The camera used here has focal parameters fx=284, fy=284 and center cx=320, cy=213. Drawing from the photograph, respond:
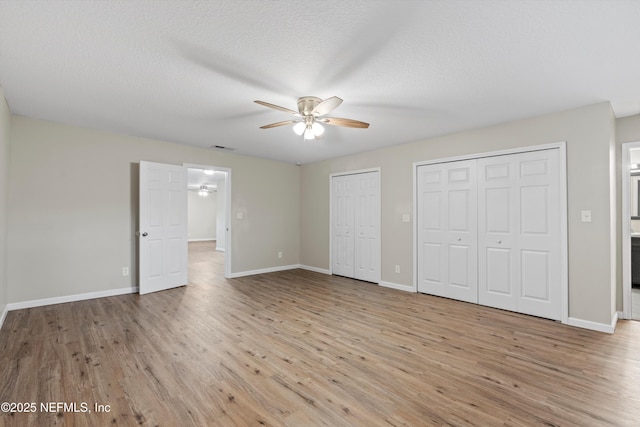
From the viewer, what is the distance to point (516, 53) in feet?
7.23

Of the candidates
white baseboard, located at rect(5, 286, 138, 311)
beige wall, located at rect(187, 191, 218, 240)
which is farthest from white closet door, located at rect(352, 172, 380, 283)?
beige wall, located at rect(187, 191, 218, 240)

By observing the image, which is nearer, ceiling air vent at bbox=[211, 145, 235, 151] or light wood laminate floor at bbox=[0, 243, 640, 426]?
light wood laminate floor at bbox=[0, 243, 640, 426]

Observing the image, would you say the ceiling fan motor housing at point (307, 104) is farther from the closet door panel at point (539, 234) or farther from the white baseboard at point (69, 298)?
the white baseboard at point (69, 298)

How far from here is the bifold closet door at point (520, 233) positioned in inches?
137

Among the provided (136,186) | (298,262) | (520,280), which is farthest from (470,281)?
(136,186)

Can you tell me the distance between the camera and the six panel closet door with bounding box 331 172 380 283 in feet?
17.7

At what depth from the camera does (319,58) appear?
2.28 metres

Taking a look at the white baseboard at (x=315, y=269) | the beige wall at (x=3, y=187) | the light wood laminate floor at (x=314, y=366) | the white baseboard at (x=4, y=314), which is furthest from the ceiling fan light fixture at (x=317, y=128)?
the white baseboard at (x=4, y=314)

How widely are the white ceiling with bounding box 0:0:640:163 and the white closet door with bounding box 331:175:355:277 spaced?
2392 mm

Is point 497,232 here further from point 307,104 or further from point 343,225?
point 307,104

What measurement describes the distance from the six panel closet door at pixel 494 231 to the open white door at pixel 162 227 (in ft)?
13.6

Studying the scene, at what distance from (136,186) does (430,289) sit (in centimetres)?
510

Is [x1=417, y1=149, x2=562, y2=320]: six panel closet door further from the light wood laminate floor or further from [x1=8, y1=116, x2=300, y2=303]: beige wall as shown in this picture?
[x1=8, y1=116, x2=300, y2=303]: beige wall

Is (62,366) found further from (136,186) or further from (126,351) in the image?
(136,186)
